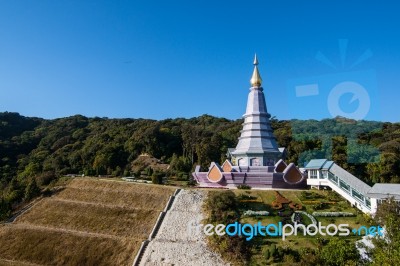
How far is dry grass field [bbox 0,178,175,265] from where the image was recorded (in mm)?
26719

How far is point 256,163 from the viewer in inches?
1575

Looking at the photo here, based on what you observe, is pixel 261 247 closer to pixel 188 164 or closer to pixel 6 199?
pixel 6 199

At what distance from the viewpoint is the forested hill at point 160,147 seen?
4728 cm

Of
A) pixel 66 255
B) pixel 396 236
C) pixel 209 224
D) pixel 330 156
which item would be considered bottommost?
pixel 66 255

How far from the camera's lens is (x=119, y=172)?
2018 inches

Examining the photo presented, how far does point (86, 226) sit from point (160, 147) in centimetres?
3973

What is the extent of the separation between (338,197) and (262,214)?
855cm

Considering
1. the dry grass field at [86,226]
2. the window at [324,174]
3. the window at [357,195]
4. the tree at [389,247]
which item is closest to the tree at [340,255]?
the tree at [389,247]

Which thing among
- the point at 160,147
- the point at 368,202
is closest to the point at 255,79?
the point at 368,202

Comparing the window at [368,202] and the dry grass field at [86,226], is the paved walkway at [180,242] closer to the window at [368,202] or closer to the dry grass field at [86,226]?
the dry grass field at [86,226]

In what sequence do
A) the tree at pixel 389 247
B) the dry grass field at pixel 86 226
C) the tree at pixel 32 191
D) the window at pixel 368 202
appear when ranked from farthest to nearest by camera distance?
1. the tree at pixel 32 191
2. the window at pixel 368 202
3. the dry grass field at pixel 86 226
4. the tree at pixel 389 247

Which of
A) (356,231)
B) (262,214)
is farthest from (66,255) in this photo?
(356,231)

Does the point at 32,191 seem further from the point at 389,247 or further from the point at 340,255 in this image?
the point at 389,247

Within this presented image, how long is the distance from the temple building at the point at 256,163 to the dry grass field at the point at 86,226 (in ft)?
17.7
